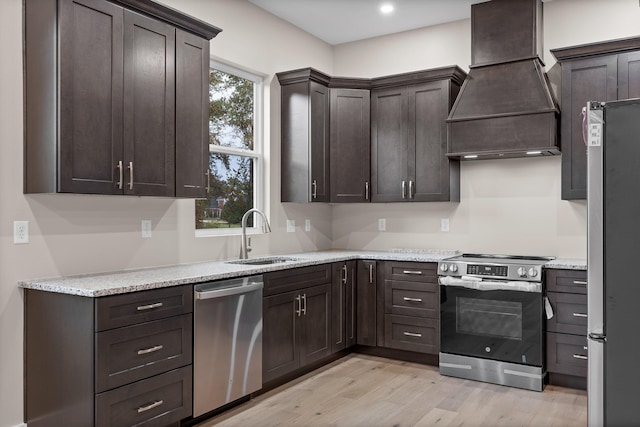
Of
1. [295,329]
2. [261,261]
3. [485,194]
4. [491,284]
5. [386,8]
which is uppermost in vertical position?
[386,8]

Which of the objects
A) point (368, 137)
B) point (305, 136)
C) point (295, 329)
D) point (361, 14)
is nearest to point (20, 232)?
point (295, 329)

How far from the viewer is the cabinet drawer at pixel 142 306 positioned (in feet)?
8.09

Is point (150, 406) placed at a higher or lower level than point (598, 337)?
lower

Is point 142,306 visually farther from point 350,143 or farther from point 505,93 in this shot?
point 505,93

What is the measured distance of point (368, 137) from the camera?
15.9 feet

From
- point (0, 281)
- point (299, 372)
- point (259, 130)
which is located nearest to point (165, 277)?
point (0, 281)

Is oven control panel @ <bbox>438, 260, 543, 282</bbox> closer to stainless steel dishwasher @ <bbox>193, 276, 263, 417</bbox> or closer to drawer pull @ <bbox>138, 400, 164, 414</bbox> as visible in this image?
stainless steel dishwasher @ <bbox>193, 276, 263, 417</bbox>

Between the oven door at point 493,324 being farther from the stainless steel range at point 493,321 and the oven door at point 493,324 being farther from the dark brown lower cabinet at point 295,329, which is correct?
the dark brown lower cabinet at point 295,329

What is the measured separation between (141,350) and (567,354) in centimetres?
288

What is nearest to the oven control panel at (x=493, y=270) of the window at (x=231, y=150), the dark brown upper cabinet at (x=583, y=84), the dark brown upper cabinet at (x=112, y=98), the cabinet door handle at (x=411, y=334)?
the cabinet door handle at (x=411, y=334)

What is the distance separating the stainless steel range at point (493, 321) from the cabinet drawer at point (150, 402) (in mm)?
2081

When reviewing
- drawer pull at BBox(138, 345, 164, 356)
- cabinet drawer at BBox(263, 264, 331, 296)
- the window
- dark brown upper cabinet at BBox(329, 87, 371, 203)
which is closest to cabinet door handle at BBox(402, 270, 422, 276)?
cabinet drawer at BBox(263, 264, 331, 296)

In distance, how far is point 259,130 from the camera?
15.1ft

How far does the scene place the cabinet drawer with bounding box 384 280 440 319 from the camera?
416cm
